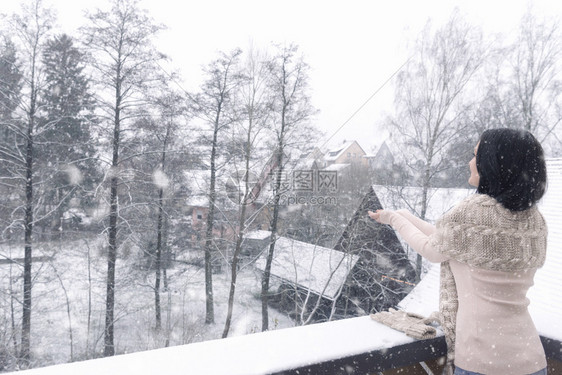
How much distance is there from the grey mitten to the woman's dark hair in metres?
0.30

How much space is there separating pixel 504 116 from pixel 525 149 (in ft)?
26.9

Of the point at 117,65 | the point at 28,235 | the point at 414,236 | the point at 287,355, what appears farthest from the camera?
the point at 117,65

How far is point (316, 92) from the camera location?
906 centimetres

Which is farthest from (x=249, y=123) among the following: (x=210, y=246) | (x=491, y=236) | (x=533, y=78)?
(x=491, y=236)

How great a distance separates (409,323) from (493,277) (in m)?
0.20

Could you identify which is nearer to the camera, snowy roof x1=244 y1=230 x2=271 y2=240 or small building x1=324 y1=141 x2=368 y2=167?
snowy roof x1=244 y1=230 x2=271 y2=240

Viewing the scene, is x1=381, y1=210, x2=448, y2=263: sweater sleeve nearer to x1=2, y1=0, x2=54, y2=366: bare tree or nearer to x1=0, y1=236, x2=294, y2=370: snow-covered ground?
x1=0, y1=236, x2=294, y2=370: snow-covered ground

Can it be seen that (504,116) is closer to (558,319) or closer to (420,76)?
(420,76)

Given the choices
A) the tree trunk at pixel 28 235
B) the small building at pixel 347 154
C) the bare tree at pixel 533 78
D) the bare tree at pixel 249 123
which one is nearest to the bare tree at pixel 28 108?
the tree trunk at pixel 28 235

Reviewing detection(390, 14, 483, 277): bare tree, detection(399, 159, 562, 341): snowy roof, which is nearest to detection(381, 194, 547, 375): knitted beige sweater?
detection(399, 159, 562, 341): snowy roof

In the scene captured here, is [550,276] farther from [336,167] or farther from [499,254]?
[336,167]

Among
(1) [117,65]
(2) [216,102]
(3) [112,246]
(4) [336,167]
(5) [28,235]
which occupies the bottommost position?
(3) [112,246]

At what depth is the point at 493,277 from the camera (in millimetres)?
656

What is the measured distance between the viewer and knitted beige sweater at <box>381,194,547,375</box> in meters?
0.65
